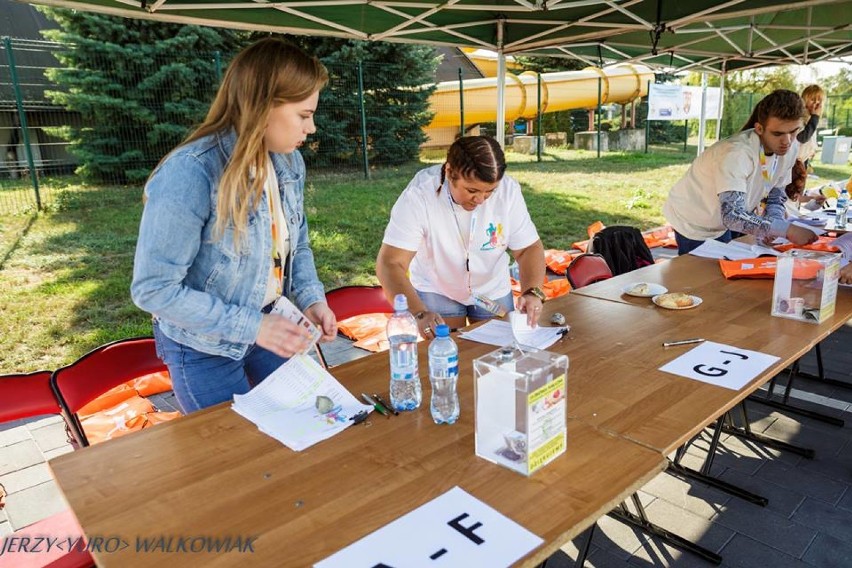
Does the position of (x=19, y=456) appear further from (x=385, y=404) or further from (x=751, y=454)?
(x=751, y=454)

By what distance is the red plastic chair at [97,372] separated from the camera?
180 cm

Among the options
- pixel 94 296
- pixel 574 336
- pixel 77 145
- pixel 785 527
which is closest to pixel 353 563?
pixel 574 336

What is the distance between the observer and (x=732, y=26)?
20.2 feet

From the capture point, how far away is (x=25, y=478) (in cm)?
284

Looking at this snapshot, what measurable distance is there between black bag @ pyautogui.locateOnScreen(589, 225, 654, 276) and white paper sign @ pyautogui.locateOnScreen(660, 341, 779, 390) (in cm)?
178

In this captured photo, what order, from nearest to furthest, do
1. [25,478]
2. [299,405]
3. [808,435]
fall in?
[299,405] → [25,478] → [808,435]

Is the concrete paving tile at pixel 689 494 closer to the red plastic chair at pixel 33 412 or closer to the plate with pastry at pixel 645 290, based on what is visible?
the plate with pastry at pixel 645 290

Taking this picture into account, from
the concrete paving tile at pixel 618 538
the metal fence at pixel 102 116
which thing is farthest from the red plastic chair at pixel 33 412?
the metal fence at pixel 102 116

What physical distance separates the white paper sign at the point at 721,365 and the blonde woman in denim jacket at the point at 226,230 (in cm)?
116

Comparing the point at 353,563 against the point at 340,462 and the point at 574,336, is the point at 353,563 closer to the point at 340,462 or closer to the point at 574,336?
the point at 340,462

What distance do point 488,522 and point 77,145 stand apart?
10043 mm

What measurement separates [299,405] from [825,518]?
2.09 m

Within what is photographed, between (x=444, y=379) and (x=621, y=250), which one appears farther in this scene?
(x=621, y=250)

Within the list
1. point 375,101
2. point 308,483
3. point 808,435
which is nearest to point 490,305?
point 308,483
